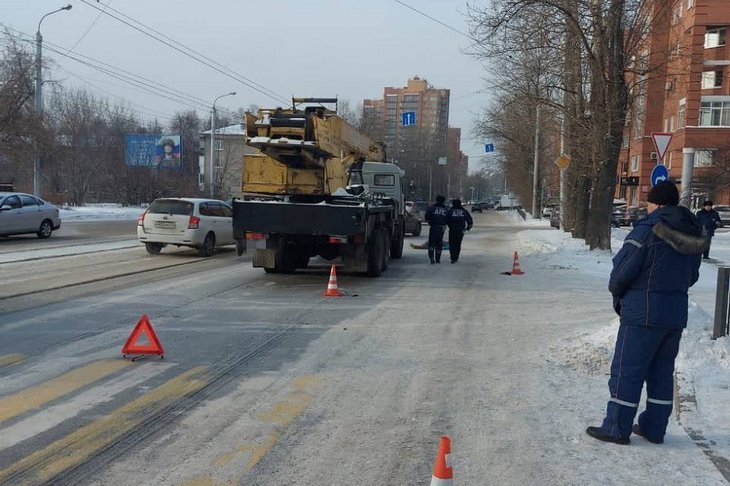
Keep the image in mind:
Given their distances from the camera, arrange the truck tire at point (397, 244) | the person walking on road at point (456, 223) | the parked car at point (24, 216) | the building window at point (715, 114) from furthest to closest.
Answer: the building window at point (715, 114), the parked car at point (24, 216), the truck tire at point (397, 244), the person walking on road at point (456, 223)

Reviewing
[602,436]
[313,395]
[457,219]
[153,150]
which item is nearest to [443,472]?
[602,436]

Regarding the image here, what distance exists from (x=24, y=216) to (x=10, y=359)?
1685 cm

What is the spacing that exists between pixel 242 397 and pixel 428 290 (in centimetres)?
725

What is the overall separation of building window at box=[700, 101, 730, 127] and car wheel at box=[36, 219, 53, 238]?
4573 centimetres

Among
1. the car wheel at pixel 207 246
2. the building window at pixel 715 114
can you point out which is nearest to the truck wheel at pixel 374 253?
the car wheel at pixel 207 246

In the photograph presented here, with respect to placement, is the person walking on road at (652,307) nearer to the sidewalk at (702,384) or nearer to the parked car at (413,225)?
the sidewalk at (702,384)

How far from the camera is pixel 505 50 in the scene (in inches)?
738

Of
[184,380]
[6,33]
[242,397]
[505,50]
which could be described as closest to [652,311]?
[242,397]

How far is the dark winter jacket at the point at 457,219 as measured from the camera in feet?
56.3

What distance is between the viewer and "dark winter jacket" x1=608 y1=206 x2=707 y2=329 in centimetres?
452

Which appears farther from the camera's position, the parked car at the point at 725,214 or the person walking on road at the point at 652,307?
the parked car at the point at 725,214

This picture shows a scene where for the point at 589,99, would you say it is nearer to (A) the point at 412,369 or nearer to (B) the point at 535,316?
(B) the point at 535,316

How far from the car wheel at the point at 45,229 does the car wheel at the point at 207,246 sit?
Result: 762cm

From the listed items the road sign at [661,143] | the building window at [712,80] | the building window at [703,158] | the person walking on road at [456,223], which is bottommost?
the person walking on road at [456,223]
